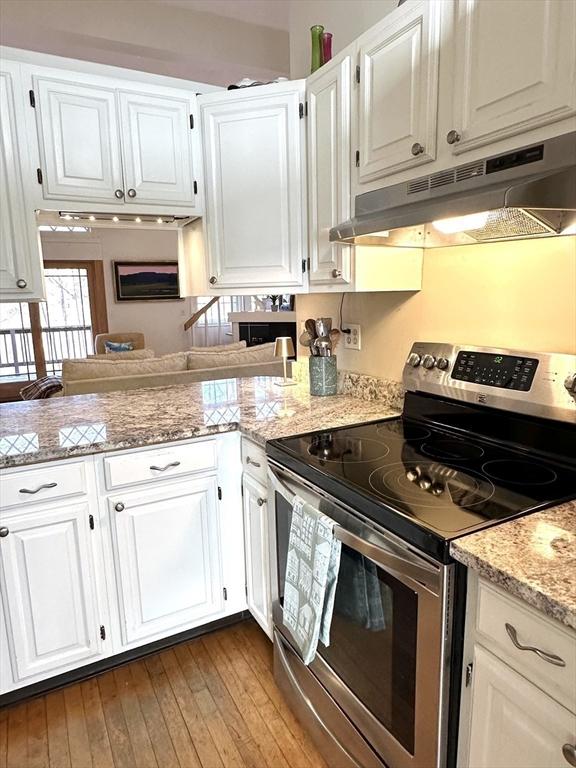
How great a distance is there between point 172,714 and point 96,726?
0.25 m

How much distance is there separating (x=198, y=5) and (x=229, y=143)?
1817 mm

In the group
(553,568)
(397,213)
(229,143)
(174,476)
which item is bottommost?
(174,476)

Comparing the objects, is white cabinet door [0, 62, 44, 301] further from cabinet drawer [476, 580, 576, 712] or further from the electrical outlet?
cabinet drawer [476, 580, 576, 712]

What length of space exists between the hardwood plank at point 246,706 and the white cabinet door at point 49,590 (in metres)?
0.47

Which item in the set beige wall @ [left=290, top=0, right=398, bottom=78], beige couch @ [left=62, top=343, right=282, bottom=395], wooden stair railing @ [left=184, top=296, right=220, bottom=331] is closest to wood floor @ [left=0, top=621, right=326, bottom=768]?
beige couch @ [left=62, top=343, right=282, bottom=395]

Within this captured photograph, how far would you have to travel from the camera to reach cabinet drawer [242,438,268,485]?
1750mm

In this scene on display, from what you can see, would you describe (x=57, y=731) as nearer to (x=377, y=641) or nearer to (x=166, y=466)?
(x=166, y=466)

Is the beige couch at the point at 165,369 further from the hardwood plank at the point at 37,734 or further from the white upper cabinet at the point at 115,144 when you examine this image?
the hardwood plank at the point at 37,734

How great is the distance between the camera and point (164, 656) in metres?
1.95

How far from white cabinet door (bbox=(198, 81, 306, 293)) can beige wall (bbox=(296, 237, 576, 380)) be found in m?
0.42

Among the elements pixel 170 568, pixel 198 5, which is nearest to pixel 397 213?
pixel 170 568

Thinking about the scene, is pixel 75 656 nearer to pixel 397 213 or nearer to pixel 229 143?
pixel 397 213

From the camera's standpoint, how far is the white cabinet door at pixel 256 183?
1981mm

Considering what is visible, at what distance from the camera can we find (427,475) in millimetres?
1314
